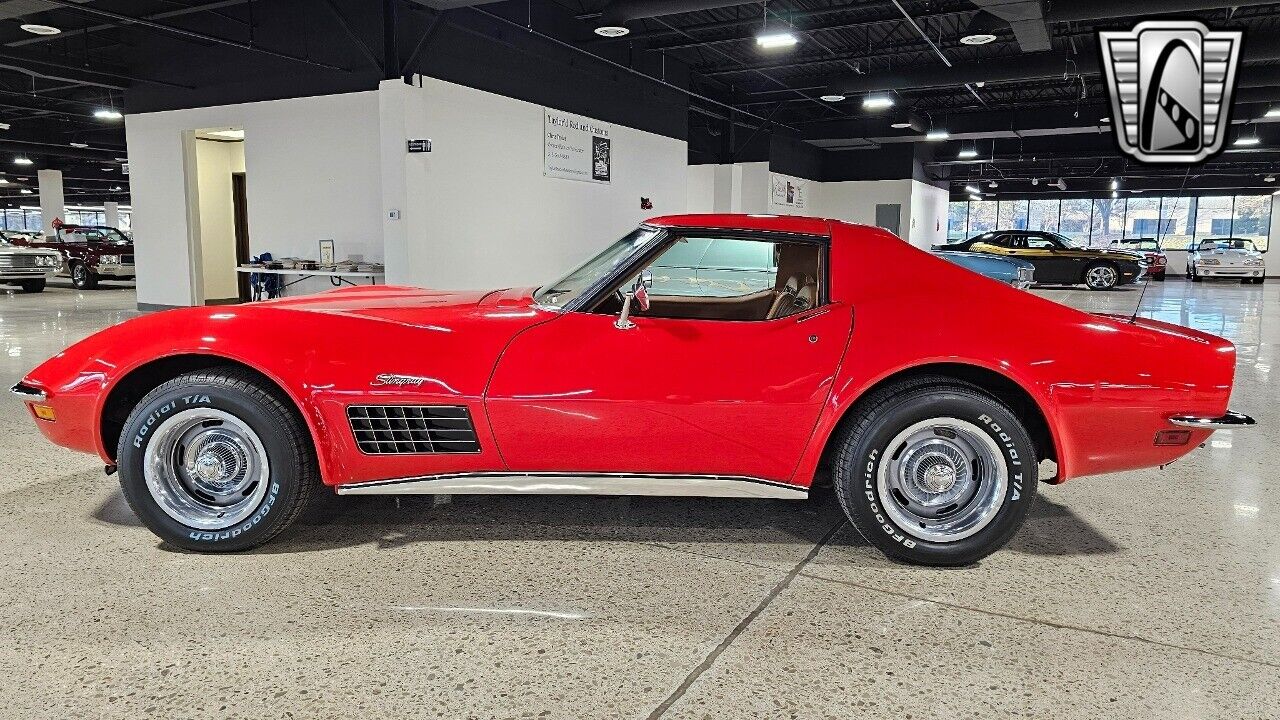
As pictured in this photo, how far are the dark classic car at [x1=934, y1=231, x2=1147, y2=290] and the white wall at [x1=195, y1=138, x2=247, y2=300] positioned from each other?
15.5 m

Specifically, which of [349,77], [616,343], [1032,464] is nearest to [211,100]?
[349,77]

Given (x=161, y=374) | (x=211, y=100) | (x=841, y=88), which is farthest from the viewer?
(x=841, y=88)

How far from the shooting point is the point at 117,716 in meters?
1.86

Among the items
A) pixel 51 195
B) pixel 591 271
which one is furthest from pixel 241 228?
pixel 51 195

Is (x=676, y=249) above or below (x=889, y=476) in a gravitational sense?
above

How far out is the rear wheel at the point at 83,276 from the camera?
1817 centimetres

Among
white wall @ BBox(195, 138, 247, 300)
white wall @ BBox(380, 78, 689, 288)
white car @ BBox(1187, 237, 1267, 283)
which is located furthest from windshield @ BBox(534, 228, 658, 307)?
white car @ BBox(1187, 237, 1267, 283)

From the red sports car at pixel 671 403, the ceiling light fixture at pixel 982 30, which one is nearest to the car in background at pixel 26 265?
the red sports car at pixel 671 403

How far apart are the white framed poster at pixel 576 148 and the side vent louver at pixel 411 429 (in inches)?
404

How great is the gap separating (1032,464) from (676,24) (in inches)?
481

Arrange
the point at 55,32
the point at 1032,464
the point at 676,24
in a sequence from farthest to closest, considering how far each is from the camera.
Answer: the point at 676,24 → the point at 55,32 → the point at 1032,464

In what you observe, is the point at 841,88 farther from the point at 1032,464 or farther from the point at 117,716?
the point at 117,716

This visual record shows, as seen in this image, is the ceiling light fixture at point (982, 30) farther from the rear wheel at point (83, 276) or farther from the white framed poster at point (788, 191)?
the rear wheel at point (83, 276)

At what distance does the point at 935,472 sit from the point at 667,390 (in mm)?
943
